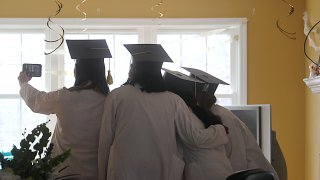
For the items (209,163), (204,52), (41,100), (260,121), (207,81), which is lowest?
(209,163)

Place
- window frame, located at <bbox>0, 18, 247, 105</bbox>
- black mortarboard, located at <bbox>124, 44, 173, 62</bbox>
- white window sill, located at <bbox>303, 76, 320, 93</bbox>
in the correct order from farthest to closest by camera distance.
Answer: window frame, located at <bbox>0, 18, 247, 105</bbox>, white window sill, located at <bbox>303, 76, 320, 93</bbox>, black mortarboard, located at <bbox>124, 44, 173, 62</bbox>

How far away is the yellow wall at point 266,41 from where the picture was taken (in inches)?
176

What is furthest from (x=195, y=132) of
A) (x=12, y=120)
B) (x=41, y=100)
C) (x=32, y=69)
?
(x=12, y=120)

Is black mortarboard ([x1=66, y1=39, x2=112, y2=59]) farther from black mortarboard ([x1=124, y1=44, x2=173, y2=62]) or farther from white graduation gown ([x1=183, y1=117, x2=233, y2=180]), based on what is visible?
white graduation gown ([x1=183, y1=117, x2=233, y2=180])

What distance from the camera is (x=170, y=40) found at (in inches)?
183

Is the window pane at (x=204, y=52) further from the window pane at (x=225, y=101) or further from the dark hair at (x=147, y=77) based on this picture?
the dark hair at (x=147, y=77)

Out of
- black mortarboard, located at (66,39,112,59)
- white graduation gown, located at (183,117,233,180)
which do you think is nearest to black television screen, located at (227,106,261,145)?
white graduation gown, located at (183,117,233,180)

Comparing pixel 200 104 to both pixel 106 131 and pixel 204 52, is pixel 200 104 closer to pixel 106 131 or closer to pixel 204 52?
pixel 106 131

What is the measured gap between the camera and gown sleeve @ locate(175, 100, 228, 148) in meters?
2.42

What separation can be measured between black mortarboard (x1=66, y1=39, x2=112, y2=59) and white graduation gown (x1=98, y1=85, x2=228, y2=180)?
0.91 feet

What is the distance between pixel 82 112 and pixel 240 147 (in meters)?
0.88

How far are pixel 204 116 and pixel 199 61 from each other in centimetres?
211

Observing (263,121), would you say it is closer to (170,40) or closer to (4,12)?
(170,40)

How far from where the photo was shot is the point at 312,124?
425cm
